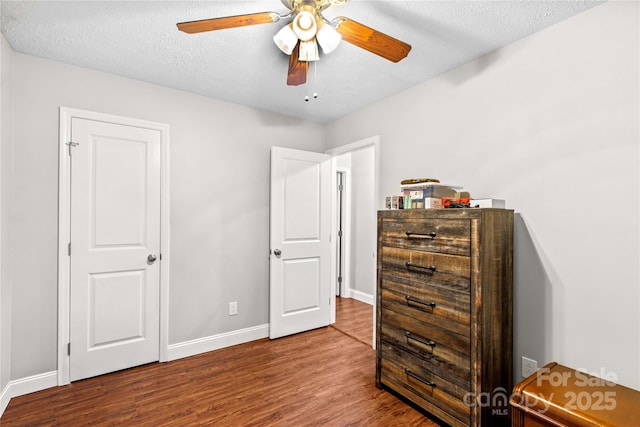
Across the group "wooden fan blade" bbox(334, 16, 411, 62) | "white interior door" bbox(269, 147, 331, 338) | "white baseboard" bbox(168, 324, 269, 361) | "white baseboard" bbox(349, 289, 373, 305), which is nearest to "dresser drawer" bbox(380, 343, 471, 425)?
"white interior door" bbox(269, 147, 331, 338)

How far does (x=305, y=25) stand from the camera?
4.98ft

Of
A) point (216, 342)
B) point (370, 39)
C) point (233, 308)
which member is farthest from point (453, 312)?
point (216, 342)

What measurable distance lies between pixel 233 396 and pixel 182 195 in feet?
5.72

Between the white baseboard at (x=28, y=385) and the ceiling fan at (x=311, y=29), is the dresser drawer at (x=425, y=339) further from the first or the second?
the white baseboard at (x=28, y=385)

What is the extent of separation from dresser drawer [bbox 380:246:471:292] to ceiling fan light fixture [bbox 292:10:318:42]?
1.45m

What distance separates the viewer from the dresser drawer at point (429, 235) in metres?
1.85

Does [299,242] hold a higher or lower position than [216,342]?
higher

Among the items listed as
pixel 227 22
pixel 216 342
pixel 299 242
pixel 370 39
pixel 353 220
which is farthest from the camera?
pixel 353 220

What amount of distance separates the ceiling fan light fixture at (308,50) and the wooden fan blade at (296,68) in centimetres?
8

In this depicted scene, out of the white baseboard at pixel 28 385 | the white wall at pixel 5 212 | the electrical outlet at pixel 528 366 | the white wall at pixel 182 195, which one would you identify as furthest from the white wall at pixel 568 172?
the white baseboard at pixel 28 385

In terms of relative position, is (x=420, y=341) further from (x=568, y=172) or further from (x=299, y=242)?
(x=299, y=242)

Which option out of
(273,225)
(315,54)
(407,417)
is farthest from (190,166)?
(407,417)

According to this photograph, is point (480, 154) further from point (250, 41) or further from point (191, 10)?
point (191, 10)

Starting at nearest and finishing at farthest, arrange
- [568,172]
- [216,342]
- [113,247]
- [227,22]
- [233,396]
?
1. [227,22]
2. [568,172]
3. [233,396]
4. [113,247]
5. [216,342]
